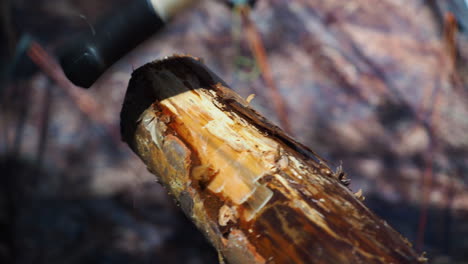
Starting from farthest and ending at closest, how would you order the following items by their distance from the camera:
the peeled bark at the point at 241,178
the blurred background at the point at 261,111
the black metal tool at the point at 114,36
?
1. the blurred background at the point at 261,111
2. the black metal tool at the point at 114,36
3. the peeled bark at the point at 241,178

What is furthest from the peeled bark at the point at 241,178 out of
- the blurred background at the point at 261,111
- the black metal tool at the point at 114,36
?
the blurred background at the point at 261,111

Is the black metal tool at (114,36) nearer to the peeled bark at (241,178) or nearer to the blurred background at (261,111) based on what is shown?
the peeled bark at (241,178)

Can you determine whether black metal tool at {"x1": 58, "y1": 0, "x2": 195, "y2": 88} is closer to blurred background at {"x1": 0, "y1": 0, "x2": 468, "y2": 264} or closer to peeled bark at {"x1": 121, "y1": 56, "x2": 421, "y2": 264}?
peeled bark at {"x1": 121, "y1": 56, "x2": 421, "y2": 264}

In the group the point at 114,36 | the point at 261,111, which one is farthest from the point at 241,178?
the point at 261,111

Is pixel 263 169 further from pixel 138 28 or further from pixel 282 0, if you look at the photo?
pixel 282 0

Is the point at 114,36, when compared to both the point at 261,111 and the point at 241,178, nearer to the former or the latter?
the point at 241,178
